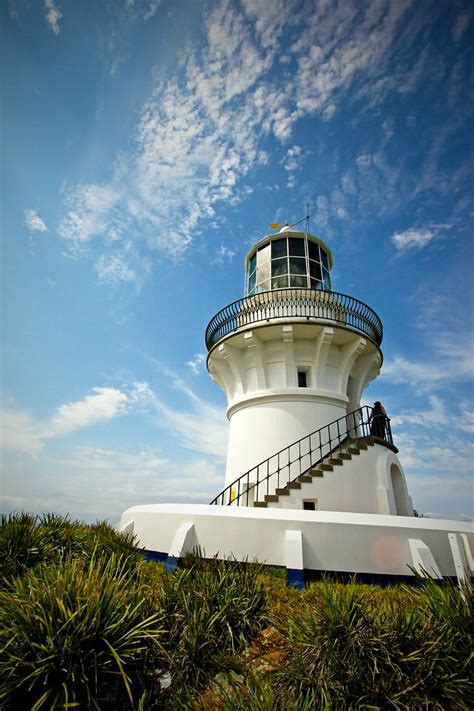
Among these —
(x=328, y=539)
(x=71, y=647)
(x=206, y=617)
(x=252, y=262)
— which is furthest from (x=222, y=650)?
(x=252, y=262)

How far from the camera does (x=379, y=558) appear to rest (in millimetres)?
7332

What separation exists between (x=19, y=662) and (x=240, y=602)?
281 cm

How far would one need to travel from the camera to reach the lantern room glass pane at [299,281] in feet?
51.1

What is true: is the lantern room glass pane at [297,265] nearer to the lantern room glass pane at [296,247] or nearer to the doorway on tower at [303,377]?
the lantern room glass pane at [296,247]

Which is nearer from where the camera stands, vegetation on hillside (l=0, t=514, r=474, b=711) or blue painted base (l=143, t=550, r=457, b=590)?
vegetation on hillside (l=0, t=514, r=474, b=711)

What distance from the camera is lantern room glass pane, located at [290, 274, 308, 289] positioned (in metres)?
15.6

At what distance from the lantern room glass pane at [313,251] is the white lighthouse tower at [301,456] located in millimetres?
53

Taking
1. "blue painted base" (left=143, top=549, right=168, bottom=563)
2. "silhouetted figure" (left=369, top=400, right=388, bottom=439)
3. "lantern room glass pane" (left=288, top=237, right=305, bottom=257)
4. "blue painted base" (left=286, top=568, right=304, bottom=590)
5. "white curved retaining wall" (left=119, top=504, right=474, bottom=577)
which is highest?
"lantern room glass pane" (left=288, top=237, right=305, bottom=257)

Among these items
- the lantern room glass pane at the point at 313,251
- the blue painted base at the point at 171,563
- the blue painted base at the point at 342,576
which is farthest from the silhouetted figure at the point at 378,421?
the blue painted base at the point at 171,563

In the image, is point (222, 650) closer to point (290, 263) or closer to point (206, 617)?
point (206, 617)

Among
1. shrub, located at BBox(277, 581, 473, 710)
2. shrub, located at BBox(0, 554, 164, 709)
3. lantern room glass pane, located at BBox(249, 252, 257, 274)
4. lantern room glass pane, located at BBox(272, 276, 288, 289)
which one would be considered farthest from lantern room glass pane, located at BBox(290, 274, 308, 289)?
shrub, located at BBox(0, 554, 164, 709)

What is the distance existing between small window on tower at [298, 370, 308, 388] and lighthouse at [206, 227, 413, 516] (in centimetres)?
4

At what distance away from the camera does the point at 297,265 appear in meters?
16.2

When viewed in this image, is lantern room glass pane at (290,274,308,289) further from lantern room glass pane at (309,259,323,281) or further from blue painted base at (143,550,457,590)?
blue painted base at (143,550,457,590)
